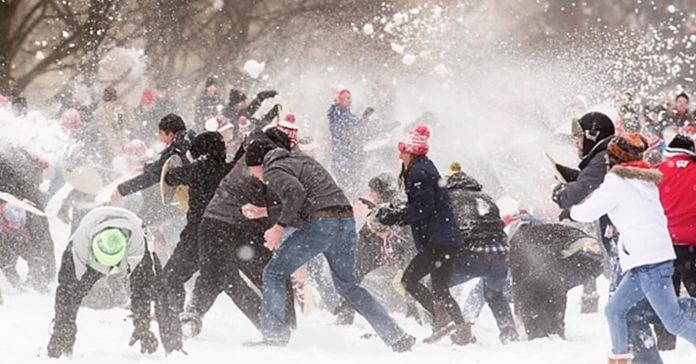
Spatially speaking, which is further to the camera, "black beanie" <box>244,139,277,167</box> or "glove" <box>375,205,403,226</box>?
"glove" <box>375,205,403,226</box>

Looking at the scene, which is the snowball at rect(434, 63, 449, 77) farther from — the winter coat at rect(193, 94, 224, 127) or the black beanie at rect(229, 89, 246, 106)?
the black beanie at rect(229, 89, 246, 106)

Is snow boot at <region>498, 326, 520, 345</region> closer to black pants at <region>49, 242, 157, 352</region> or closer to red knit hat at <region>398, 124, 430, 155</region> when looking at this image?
red knit hat at <region>398, 124, 430, 155</region>

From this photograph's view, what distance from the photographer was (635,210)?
6355 mm

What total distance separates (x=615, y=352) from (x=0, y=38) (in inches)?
544

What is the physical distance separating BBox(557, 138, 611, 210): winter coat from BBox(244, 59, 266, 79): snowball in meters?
13.5

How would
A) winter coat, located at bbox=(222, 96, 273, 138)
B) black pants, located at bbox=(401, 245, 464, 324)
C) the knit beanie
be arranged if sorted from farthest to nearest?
winter coat, located at bbox=(222, 96, 273, 138) < black pants, located at bbox=(401, 245, 464, 324) < the knit beanie

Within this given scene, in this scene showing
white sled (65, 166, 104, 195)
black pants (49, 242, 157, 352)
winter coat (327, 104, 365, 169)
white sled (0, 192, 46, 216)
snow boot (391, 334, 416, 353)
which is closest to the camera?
black pants (49, 242, 157, 352)

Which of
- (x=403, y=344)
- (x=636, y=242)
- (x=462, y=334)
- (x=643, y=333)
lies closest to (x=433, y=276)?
(x=462, y=334)

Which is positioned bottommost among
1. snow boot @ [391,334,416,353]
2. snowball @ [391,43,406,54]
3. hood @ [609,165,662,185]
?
snow boot @ [391,334,416,353]

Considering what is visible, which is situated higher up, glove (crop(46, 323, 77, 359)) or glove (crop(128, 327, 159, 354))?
glove (crop(46, 323, 77, 359))

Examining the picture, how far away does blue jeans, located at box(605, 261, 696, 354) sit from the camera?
20.6ft

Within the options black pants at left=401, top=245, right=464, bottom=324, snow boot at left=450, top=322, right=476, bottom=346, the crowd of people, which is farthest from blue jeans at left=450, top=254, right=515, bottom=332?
snow boot at left=450, top=322, right=476, bottom=346

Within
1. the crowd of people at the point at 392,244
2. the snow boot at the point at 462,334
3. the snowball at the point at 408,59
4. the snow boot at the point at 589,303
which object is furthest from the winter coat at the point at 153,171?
the snowball at the point at 408,59

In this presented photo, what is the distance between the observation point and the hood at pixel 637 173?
6340mm
